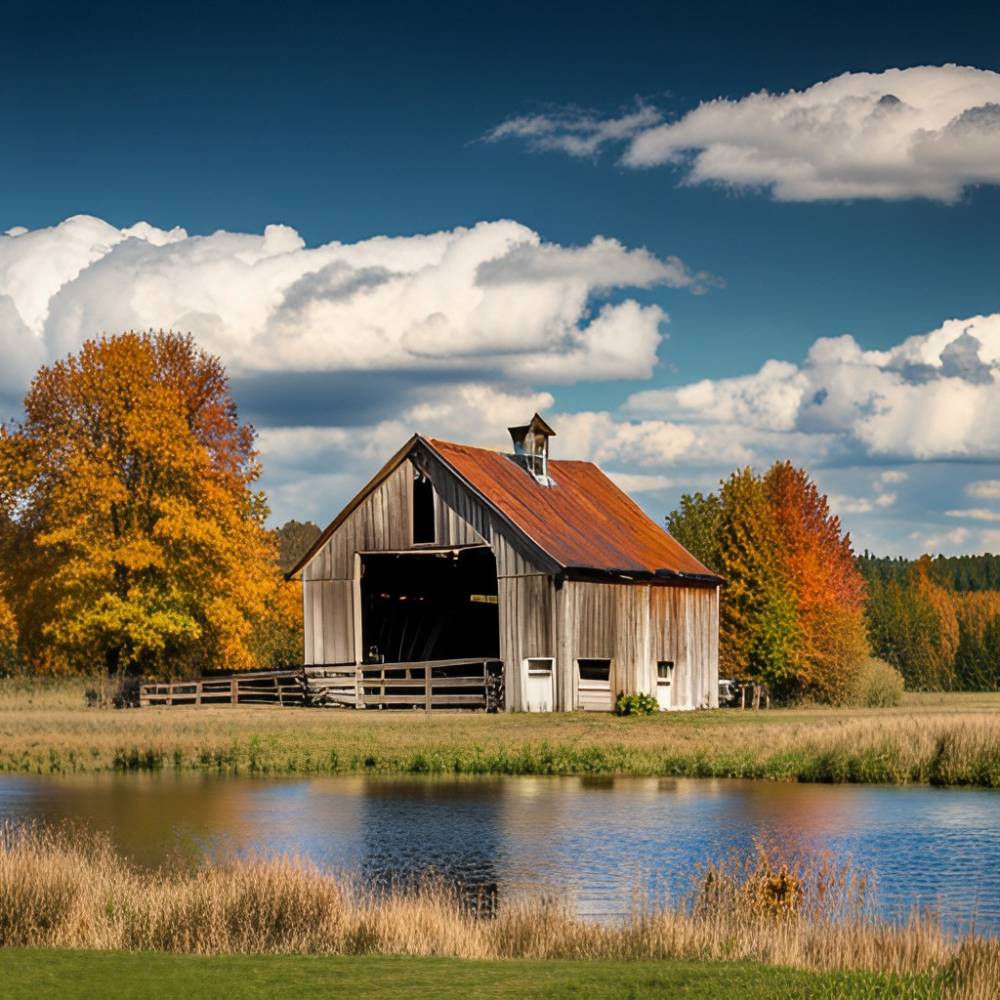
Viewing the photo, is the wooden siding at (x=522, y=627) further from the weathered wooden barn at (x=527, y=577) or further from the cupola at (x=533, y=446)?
the cupola at (x=533, y=446)

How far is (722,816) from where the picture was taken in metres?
28.6

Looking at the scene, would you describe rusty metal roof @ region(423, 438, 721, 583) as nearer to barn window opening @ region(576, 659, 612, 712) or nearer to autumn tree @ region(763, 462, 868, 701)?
barn window opening @ region(576, 659, 612, 712)

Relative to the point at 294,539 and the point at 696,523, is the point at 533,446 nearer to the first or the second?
the point at 696,523

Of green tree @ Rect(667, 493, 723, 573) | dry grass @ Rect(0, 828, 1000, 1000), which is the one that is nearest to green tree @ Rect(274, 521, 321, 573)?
green tree @ Rect(667, 493, 723, 573)

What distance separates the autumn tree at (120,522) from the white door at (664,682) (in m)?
13.1

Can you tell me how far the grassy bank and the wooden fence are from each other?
3.53 m

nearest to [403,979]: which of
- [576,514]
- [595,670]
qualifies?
[595,670]

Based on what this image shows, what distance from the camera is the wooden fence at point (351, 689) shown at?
4947 centimetres

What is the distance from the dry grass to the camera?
15688mm

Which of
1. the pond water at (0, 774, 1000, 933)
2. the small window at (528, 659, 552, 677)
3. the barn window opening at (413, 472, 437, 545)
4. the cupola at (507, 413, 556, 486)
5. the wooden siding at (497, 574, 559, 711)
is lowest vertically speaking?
the pond water at (0, 774, 1000, 933)

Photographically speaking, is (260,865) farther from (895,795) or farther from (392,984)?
(895,795)

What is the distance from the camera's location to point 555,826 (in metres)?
27.6

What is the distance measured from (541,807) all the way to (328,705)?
22864mm

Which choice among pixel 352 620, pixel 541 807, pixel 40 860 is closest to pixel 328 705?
pixel 352 620
